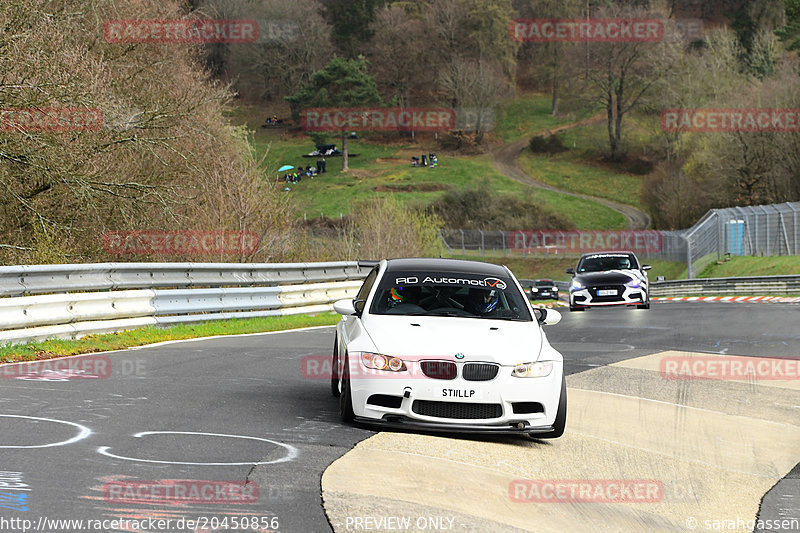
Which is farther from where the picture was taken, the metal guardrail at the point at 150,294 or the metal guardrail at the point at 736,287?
the metal guardrail at the point at 736,287

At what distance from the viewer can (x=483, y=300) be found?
10031mm

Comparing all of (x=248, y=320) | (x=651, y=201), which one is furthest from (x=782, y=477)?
(x=651, y=201)

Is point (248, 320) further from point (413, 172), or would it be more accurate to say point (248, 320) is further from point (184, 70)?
point (413, 172)

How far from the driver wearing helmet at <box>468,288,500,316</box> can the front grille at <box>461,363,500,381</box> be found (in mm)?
1442

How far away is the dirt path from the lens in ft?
318

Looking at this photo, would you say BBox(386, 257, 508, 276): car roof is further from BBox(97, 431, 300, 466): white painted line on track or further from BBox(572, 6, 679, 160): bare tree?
BBox(572, 6, 679, 160): bare tree

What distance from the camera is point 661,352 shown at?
656 inches

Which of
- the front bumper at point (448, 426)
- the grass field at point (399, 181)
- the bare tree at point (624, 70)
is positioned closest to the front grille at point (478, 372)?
the front bumper at point (448, 426)

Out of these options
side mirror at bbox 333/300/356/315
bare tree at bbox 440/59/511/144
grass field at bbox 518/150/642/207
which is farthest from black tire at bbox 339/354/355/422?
bare tree at bbox 440/59/511/144

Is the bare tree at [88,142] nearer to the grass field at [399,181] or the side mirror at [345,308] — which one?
the side mirror at [345,308]

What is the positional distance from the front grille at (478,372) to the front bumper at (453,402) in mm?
43

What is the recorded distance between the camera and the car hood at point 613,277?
→ 1081 inches

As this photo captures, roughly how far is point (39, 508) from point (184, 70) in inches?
1091

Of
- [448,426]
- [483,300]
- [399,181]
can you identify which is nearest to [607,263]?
[483,300]
